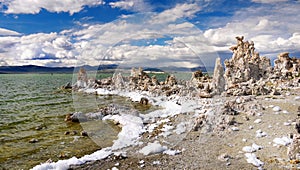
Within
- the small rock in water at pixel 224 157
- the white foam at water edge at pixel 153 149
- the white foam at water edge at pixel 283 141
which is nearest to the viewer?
the small rock in water at pixel 224 157

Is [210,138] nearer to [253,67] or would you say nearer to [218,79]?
[218,79]

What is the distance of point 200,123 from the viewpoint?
15.5m

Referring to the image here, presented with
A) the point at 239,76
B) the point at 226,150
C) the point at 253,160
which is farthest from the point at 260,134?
the point at 239,76

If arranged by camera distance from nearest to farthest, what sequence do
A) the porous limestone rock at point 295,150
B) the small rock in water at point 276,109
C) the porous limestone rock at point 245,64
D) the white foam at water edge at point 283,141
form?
the porous limestone rock at point 295,150 < the white foam at water edge at point 283,141 < the small rock in water at point 276,109 < the porous limestone rock at point 245,64

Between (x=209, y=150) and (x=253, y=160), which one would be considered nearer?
(x=253, y=160)

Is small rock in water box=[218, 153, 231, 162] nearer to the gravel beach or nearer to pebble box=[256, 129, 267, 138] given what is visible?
the gravel beach

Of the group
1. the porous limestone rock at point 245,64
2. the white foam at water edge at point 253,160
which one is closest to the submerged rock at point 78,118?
the white foam at water edge at point 253,160

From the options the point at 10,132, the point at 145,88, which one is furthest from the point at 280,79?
the point at 10,132

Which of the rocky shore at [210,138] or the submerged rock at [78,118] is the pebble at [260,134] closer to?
the rocky shore at [210,138]

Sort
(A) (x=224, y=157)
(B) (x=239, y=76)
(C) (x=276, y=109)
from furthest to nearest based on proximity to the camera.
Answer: (B) (x=239, y=76) < (C) (x=276, y=109) < (A) (x=224, y=157)

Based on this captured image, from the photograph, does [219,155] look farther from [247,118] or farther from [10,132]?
[10,132]

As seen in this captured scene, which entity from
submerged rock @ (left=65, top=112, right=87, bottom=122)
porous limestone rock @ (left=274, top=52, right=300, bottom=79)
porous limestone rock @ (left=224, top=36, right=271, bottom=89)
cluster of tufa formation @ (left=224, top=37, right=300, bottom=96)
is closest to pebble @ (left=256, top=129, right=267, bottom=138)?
submerged rock @ (left=65, top=112, right=87, bottom=122)

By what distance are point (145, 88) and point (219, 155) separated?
29.1 m

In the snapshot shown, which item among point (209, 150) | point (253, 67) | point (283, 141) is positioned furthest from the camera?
point (253, 67)
